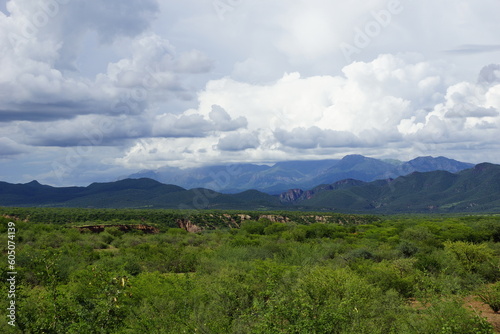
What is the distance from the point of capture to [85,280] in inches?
1239

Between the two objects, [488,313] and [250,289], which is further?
[488,313]

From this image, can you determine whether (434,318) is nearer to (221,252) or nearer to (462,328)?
(462,328)

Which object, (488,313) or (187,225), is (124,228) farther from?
(488,313)

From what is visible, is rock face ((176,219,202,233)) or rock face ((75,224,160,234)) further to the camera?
rock face ((176,219,202,233))

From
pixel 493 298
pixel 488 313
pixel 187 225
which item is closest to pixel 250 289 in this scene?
pixel 488 313

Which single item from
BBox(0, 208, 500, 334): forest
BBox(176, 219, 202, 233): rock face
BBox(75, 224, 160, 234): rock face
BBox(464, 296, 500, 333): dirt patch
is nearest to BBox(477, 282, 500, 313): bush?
BBox(0, 208, 500, 334): forest

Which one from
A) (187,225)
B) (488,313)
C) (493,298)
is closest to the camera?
(488,313)

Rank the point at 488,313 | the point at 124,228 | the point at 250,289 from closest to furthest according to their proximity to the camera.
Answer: the point at 250,289 → the point at 488,313 → the point at 124,228

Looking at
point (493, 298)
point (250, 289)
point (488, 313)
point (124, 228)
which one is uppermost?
point (250, 289)

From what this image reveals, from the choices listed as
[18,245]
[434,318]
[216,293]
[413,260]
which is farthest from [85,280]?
[413,260]

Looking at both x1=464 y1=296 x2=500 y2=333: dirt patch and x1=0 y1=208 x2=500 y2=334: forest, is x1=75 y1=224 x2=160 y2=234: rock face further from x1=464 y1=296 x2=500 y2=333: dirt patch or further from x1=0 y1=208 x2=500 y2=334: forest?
x1=464 y1=296 x2=500 y2=333: dirt patch

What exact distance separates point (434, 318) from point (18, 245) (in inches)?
2093

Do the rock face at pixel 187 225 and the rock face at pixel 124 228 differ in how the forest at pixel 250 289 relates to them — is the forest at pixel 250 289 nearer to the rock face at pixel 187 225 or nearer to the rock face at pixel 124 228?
the rock face at pixel 124 228

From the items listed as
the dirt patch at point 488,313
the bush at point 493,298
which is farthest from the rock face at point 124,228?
the bush at point 493,298
